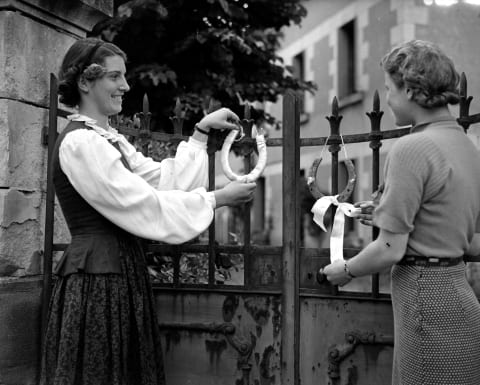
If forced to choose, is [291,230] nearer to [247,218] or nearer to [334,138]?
[247,218]

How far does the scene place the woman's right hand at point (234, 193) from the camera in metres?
2.73

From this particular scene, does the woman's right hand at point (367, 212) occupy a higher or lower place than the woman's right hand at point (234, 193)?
lower

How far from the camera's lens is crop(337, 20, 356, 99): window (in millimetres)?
14383

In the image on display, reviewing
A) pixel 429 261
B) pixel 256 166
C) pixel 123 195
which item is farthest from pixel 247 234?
pixel 429 261

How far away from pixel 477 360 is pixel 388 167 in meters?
0.66

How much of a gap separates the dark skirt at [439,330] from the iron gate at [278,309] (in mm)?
827

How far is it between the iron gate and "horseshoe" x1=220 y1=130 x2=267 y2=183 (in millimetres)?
119

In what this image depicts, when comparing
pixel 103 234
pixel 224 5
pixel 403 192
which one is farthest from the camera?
pixel 224 5

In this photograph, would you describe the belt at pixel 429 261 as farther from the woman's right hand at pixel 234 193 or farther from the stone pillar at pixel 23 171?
the stone pillar at pixel 23 171

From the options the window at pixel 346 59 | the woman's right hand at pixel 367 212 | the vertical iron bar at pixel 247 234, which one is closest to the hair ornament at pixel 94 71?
the vertical iron bar at pixel 247 234

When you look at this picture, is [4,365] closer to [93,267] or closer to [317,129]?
[93,267]

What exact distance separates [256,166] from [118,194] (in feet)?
2.37

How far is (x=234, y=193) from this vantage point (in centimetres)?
276

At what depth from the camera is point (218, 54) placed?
7.28m
